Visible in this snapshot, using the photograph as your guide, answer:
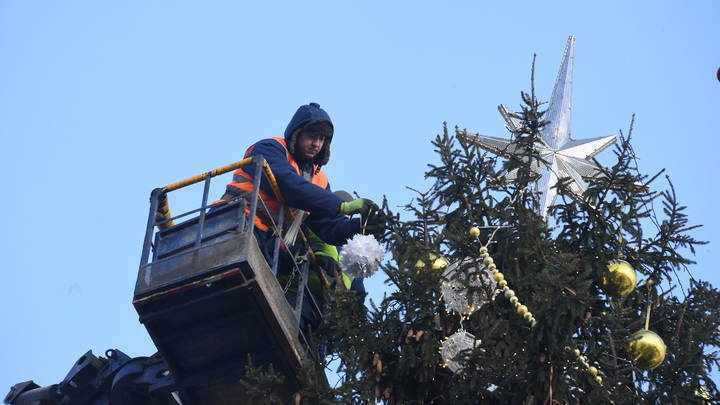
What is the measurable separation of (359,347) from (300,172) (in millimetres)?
3426

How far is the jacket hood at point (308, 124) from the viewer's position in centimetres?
1145

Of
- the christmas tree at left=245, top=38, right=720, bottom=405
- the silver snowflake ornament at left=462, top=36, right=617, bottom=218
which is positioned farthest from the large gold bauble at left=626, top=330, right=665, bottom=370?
the silver snowflake ornament at left=462, top=36, right=617, bottom=218

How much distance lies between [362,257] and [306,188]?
122cm

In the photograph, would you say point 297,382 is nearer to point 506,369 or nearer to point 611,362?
point 506,369

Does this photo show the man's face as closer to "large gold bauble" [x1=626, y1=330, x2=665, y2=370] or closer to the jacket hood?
the jacket hood

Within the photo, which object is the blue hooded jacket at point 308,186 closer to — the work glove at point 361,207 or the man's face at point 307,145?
the man's face at point 307,145

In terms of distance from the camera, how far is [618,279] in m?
8.34

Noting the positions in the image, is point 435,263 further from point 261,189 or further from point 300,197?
point 261,189

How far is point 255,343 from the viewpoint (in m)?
9.52

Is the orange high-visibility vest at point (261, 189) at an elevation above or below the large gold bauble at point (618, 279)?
above

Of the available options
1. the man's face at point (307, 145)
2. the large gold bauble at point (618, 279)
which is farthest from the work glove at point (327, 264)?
the large gold bauble at point (618, 279)

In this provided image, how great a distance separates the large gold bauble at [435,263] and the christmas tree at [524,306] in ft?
0.06

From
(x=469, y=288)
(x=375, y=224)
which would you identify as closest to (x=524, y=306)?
(x=469, y=288)

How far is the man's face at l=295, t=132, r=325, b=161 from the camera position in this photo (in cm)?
1148
